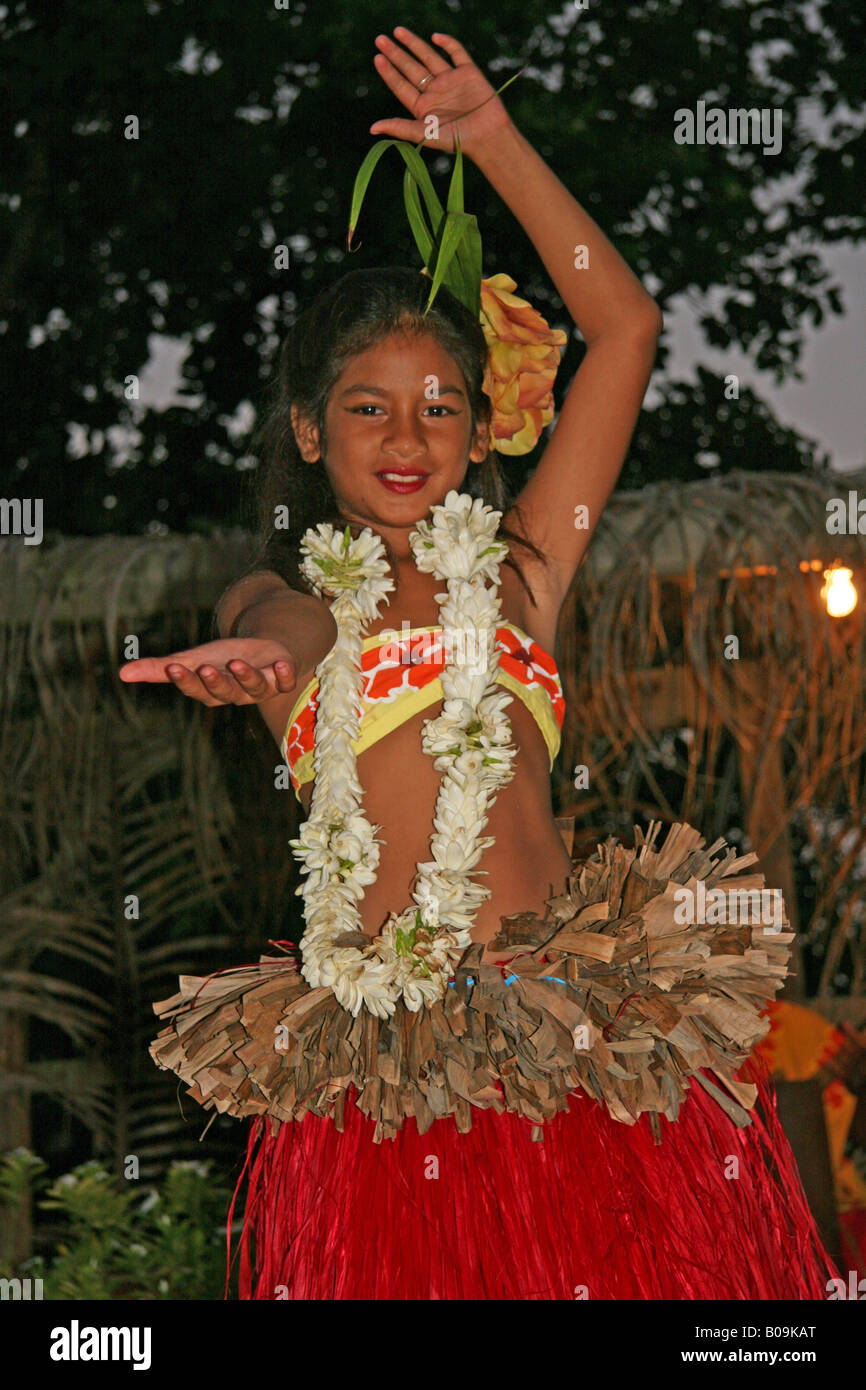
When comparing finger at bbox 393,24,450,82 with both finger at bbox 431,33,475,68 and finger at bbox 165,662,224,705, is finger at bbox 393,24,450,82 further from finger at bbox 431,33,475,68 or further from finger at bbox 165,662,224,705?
finger at bbox 165,662,224,705

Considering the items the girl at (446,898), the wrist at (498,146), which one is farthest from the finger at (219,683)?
the wrist at (498,146)

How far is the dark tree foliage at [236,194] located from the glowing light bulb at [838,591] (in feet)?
5.09

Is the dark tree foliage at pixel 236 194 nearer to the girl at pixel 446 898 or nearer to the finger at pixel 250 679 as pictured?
the girl at pixel 446 898

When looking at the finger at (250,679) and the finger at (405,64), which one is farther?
the finger at (405,64)

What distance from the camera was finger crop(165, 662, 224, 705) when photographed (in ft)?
4.43

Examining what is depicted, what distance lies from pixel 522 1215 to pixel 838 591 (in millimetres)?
2199

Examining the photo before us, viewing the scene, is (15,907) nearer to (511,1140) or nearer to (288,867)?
(288,867)

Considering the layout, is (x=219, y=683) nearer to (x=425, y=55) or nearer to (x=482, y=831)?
(x=482, y=831)

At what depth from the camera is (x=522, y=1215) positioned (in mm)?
1602

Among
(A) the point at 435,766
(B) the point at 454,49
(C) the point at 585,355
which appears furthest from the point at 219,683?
(B) the point at 454,49

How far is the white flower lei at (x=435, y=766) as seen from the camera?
1590mm

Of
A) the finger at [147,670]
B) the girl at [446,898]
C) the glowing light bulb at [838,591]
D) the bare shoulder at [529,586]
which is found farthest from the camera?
the glowing light bulb at [838,591]
